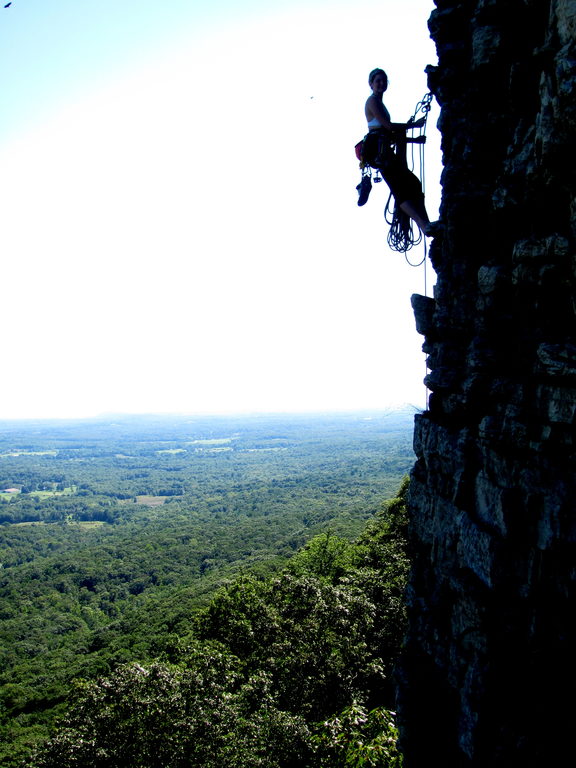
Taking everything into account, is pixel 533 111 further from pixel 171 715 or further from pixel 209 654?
pixel 209 654

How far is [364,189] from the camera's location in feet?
24.3

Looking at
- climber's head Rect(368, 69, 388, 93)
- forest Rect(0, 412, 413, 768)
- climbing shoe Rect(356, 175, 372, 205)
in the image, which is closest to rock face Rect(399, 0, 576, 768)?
climber's head Rect(368, 69, 388, 93)

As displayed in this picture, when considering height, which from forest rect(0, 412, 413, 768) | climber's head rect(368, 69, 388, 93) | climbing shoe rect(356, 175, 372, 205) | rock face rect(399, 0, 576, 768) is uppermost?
climber's head rect(368, 69, 388, 93)

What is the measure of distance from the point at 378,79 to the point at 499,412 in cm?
494

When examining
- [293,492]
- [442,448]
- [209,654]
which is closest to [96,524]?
[293,492]

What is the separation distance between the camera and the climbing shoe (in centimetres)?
736

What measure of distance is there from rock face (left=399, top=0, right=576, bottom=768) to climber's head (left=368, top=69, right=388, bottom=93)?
645 millimetres

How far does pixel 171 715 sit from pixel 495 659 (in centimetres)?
891

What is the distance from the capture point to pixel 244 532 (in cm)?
8075

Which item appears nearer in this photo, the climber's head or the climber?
the climber's head

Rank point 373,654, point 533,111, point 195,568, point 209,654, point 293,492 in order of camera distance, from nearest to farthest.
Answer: point 533,111
point 209,654
point 373,654
point 195,568
point 293,492

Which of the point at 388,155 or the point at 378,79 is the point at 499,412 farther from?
the point at 378,79

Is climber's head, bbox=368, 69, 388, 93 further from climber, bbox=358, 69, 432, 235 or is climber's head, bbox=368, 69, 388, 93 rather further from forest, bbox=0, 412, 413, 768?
forest, bbox=0, 412, 413, 768

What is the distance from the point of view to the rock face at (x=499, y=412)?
4223mm
